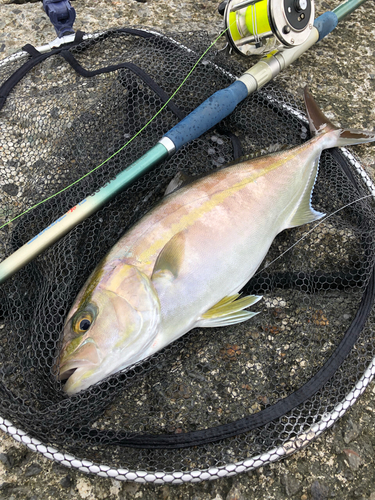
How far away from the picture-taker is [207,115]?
2.21 meters

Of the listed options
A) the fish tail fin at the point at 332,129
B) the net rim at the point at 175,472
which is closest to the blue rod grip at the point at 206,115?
the fish tail fin at the point at 332,129

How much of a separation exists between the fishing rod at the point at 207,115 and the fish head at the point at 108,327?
0.33 meters

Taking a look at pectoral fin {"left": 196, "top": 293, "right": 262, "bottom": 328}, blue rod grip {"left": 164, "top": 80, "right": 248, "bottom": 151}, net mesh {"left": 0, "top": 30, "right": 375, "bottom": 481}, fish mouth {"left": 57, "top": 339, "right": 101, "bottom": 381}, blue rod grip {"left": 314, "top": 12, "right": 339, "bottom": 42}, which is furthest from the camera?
blue rod grip {"left": 314, "top": 12, "right": 339, "bottom": 42}

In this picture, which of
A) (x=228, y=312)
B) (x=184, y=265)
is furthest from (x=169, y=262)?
(x=228, y=312)

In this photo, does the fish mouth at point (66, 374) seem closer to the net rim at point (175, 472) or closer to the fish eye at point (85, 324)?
the fish eye at point (85, 324)

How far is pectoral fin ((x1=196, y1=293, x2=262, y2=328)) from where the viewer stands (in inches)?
73.2

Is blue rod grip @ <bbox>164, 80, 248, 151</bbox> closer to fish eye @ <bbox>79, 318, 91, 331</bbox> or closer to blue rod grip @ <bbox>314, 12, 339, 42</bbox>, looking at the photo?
blue rod grip @ <bbox>314, 12, 339, 42</bbox>

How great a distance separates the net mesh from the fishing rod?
102mm

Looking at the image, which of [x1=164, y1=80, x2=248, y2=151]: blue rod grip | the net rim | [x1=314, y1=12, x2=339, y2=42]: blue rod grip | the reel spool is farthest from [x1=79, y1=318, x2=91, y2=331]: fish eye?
[x1=314, y1=12, x2=339, y2=42]: blue rod grip

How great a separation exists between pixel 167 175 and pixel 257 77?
87 cm

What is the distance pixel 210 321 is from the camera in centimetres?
186

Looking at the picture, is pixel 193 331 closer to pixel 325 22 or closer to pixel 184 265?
pixel 184 265

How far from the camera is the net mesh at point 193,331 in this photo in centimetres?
174

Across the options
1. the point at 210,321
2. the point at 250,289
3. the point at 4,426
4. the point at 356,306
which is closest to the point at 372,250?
the point at 356,306
